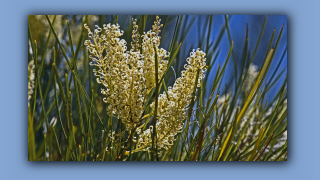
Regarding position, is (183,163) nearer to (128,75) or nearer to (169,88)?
(169,88)

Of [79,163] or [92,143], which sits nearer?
[92,143]

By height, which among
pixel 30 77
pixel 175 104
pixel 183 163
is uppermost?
pixel 30 77

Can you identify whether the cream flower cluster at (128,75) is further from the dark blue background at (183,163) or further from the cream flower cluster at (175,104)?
the dark blue background at (183,163)

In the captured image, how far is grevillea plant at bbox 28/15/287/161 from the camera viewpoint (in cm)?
127

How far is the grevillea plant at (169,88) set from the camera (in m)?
1.27

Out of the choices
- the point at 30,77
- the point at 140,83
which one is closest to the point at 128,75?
the point at 140,83

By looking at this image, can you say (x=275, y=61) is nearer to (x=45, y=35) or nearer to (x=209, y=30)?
(x=209, y=30)

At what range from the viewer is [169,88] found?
1204mm

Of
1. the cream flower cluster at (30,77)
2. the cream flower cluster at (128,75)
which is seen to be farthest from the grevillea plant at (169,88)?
the cream flower cluster at (128,75)
